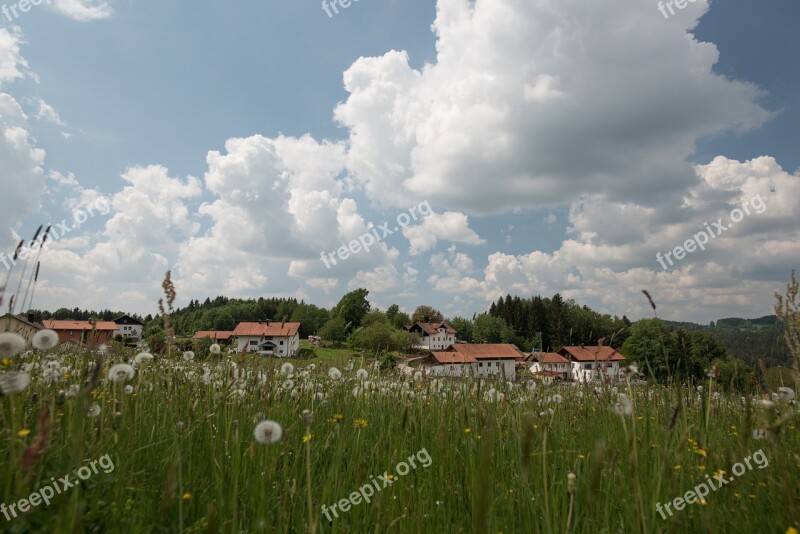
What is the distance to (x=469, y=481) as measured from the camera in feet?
10.3

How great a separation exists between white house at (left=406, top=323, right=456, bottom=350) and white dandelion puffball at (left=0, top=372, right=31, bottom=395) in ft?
419

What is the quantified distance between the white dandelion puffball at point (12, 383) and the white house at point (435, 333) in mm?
127674

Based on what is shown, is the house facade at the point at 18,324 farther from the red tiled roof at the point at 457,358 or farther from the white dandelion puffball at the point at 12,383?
the red tiled roof at the point at 457,358

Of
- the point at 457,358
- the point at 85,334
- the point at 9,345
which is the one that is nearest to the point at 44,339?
the point at 9,345

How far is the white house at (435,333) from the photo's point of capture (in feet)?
431

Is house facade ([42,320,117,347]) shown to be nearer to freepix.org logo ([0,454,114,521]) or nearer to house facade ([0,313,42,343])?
house facade ([0,313,42,343])

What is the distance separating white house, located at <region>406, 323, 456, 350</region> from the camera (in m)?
132

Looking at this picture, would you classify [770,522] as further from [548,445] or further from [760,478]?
[548,445]

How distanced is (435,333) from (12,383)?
134581mm

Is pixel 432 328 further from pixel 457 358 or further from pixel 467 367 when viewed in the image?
pixel 467 367

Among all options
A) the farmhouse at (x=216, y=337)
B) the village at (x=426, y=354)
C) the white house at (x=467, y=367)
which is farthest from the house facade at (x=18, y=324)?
the white house at (x=467, y=367)

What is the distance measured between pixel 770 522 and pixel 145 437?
368cm

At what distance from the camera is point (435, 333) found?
13425 cm

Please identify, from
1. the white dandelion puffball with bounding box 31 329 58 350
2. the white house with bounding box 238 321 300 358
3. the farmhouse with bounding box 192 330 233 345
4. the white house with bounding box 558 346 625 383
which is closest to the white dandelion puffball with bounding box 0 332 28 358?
the white dandelion puffball with bounding box 31 329 58 350
